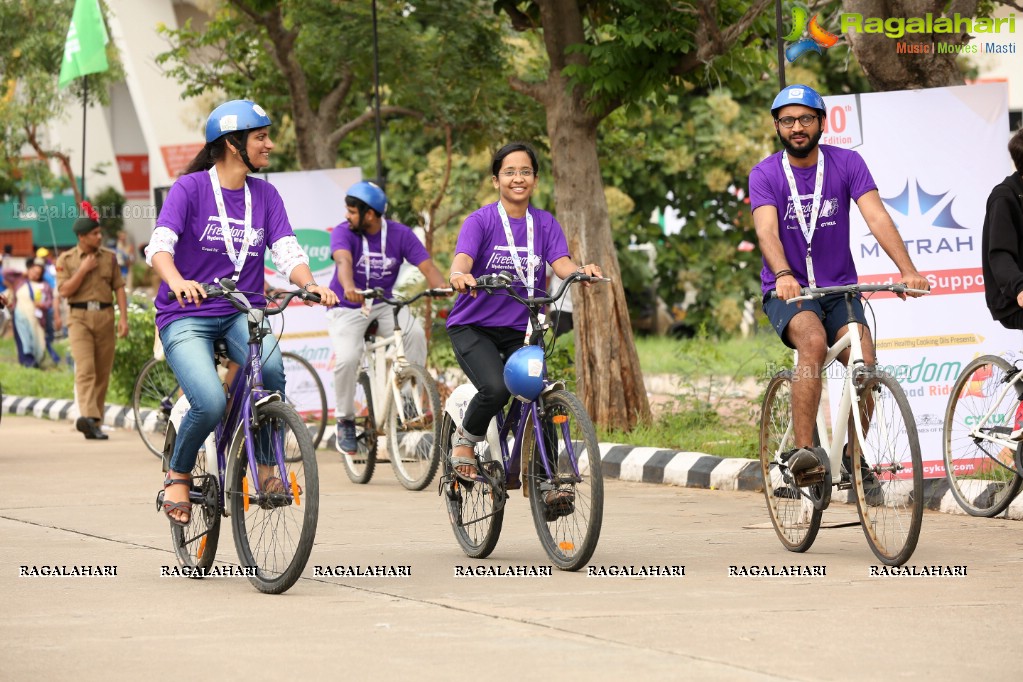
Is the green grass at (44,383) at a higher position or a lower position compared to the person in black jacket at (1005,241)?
lower

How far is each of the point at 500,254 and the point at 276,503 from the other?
1.73 metres

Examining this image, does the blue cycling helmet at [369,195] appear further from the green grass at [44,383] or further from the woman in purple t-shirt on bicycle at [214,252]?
the green grass at [44,383]

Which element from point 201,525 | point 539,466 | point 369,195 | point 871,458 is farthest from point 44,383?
point 871,458

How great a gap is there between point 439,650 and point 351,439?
6.23 m

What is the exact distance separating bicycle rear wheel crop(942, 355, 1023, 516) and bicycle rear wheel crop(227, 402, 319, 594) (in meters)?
3.73

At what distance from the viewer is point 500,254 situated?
771 centimetres

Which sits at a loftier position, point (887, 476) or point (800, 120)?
point (800, 120)

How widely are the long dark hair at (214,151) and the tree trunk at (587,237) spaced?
5689 millimetres

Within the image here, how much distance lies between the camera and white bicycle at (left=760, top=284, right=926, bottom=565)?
677 centimetres

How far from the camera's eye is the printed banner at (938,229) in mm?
9234

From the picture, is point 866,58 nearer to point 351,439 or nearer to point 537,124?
point 351,439

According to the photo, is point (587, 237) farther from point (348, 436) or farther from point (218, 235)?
point (218, 235)

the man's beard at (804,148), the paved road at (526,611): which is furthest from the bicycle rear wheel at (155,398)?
the man's beard at (804,148)

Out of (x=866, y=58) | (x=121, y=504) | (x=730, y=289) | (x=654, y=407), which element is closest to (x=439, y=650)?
(x=121, y=504)
